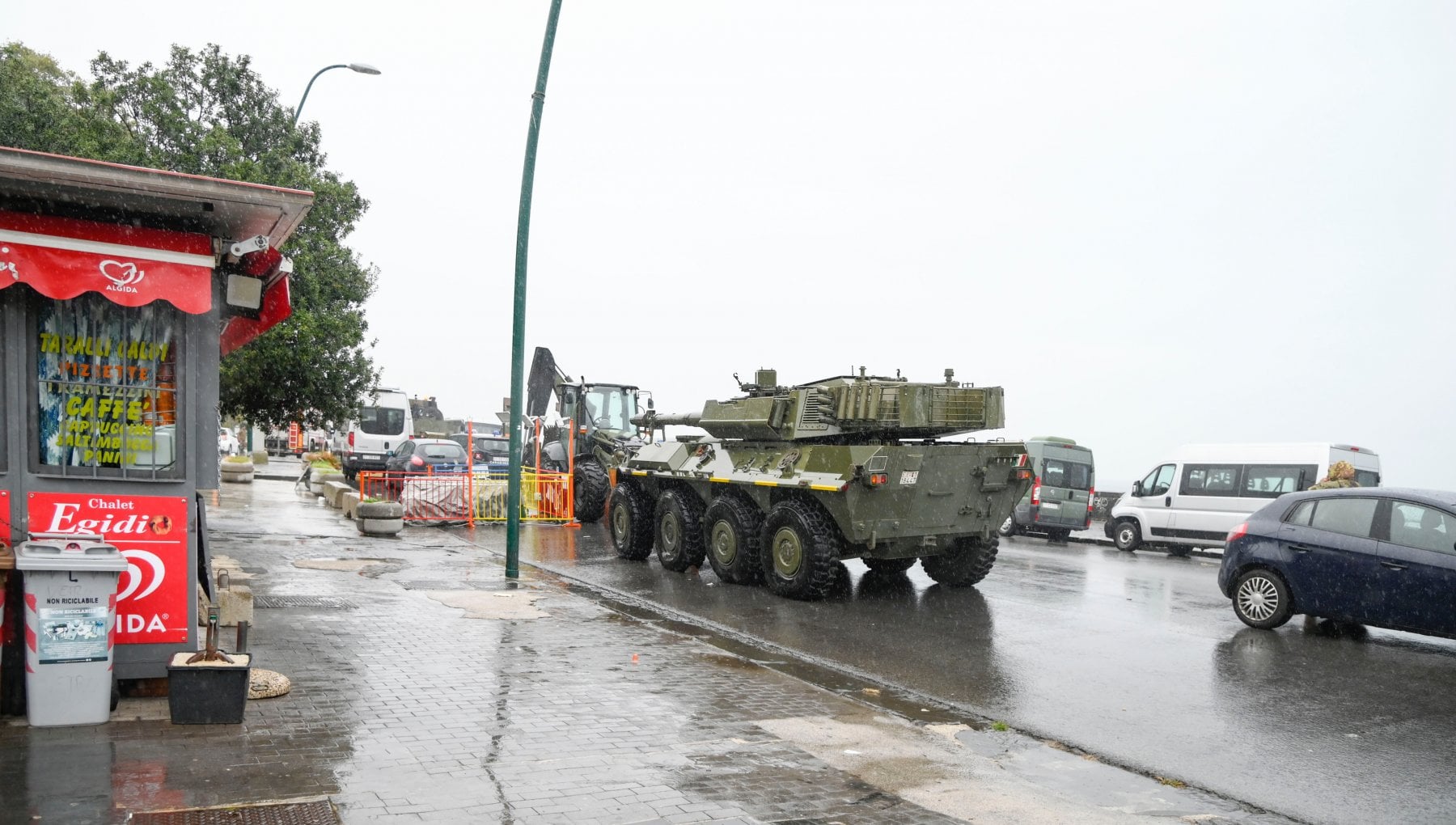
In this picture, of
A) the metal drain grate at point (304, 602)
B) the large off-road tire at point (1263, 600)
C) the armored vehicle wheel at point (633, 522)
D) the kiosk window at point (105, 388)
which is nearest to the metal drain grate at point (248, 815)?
the kiosk window at point (105, 388)

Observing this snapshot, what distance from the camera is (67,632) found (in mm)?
5672

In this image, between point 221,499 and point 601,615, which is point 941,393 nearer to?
point 601,615

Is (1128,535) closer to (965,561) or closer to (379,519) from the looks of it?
(965,561)

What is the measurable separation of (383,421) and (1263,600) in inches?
1128

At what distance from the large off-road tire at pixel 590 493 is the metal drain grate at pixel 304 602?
412 inches

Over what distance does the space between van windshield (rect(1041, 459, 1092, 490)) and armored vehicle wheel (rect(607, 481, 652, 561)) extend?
398 inches

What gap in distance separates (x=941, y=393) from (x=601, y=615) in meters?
4.74

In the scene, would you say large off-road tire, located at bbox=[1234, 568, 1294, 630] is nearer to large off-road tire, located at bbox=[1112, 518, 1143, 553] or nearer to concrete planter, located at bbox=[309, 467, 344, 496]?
large off-road tire, located at bbox=[1112, 518, 1143, 553]

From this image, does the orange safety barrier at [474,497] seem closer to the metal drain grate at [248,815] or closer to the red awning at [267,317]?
the red awning at [267,317]

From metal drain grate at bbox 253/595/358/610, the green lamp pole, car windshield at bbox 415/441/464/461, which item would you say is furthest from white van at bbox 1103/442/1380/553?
car windshield at bbox 415/441/464/461

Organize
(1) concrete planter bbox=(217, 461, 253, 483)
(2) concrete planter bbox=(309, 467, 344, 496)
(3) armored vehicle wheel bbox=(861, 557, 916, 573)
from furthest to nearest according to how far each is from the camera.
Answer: (1) concrete planter bbox=(217, 461, 253, 483) → (2) concrete planter bbox=(309, 467, 344, 496) → (3) armored vehicle wheel bbox=(861, 557, 916, 573)

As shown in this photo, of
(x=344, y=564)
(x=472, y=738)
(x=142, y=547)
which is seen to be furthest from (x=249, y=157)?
(x=472, y=738)

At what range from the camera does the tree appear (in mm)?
15711

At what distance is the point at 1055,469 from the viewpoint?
2205 cm
